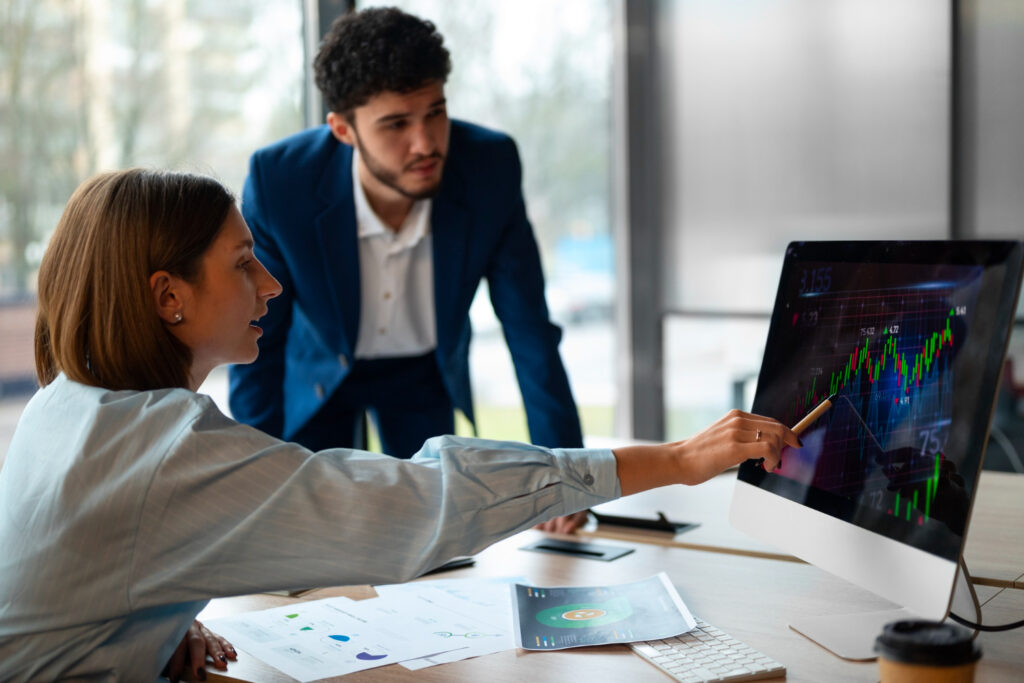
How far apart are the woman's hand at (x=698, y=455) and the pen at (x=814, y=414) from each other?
0.08 m

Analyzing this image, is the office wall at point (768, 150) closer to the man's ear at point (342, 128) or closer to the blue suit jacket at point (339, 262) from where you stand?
the blue suit jacket at point (339, 262)

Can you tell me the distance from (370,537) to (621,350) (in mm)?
3261

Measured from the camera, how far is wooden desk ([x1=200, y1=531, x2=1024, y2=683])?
3.75 feet

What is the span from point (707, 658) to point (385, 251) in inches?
55.2

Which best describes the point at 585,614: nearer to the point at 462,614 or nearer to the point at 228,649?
the point at 462,614

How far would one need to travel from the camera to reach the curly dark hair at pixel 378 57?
6.89ft

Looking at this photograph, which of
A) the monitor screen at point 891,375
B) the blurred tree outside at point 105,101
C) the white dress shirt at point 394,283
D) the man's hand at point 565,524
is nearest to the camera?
the monitor screen at point 891,375

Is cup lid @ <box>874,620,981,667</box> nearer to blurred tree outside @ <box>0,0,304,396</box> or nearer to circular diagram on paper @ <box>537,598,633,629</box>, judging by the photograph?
circular diagram on paper @ <box>537,598,633,629</box>

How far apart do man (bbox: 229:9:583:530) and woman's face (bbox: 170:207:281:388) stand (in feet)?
2.92

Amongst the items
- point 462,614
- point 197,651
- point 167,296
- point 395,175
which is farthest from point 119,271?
point 395,175

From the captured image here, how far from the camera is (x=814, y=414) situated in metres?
1.27

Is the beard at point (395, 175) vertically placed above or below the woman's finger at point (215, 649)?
above

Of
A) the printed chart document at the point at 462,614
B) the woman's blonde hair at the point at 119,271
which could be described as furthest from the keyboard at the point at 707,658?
the woman's blonde hair at the point at 119,271

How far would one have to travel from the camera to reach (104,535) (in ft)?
3.43
